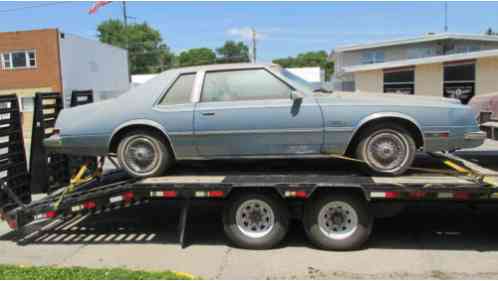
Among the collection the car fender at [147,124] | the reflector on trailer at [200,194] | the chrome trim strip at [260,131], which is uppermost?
the car fender at [147,124]

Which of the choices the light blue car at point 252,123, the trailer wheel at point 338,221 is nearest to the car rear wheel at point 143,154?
the light blue car at point 252,123

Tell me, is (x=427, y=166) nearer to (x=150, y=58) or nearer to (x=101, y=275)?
(x=101, y=275)

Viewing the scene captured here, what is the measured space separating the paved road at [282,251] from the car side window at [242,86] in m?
1.81

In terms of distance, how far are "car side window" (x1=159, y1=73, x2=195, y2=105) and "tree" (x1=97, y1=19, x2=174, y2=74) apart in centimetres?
7597

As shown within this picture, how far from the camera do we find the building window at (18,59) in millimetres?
25742

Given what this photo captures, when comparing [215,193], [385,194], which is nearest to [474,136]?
[385,194]

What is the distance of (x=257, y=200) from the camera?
5324mm

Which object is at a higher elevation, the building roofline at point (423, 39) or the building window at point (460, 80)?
the building roofline at point (423, 39)

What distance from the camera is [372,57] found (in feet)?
119

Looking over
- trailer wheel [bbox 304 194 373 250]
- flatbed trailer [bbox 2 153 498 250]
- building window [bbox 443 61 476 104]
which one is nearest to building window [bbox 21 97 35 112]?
flatbed trailer [bbox 2 153 498 250]

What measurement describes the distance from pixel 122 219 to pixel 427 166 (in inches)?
174

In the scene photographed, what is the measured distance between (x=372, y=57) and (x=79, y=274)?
34.7 metres

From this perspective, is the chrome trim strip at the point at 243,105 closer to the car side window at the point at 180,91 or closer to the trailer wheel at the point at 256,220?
the car side window at the point at 180,91

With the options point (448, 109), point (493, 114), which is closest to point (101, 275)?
point (448, 109)
